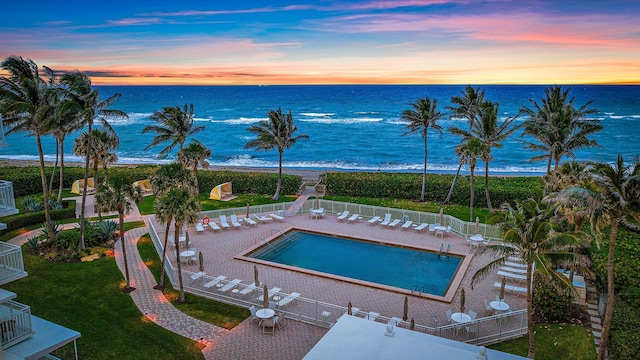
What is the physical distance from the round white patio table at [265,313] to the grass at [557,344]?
8080 millimetres

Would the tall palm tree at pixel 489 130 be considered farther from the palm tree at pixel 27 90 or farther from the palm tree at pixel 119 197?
the palm tree at pixel 27 90

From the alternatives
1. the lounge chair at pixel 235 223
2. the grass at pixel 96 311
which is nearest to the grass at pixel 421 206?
the lounge chair at pixel 235 223

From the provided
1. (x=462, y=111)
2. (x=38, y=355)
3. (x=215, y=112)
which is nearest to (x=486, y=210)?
(x=462, y=111)

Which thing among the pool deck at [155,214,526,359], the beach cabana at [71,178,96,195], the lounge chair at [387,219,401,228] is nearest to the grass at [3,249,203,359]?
the pool deck at [155,214,526,359]

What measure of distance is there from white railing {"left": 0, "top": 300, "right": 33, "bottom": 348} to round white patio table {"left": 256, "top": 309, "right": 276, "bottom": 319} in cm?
737

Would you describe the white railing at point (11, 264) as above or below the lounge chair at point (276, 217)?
above

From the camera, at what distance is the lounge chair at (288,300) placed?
18.2 meters

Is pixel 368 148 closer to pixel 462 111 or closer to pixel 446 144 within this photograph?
pixel 446 144

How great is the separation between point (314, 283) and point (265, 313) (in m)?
4.51

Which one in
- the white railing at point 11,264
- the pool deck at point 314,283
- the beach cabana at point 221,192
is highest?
the white railing at point 11,264

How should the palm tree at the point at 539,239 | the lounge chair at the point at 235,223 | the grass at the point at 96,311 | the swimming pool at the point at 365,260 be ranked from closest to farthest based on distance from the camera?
the palm tree at the point at 539,239
the grass at the point at 96,311
the swimming pool at the point at 365,260
the lounge chair at the point at 235,223

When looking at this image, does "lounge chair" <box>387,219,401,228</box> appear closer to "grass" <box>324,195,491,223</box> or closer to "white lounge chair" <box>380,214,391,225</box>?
"white lounge chair" <box>380,214,391,225</box>

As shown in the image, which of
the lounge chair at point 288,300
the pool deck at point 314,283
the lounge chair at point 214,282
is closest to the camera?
the pool deck at point 314,283

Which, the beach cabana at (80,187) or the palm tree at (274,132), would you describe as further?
the beach cabana at (80,187)
